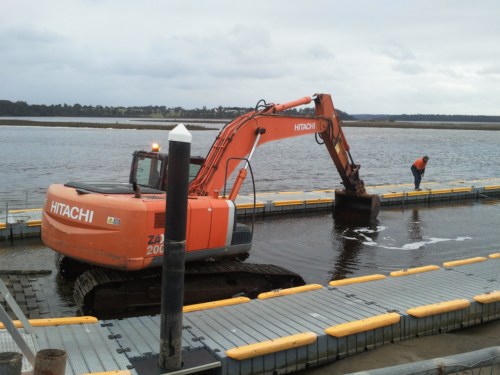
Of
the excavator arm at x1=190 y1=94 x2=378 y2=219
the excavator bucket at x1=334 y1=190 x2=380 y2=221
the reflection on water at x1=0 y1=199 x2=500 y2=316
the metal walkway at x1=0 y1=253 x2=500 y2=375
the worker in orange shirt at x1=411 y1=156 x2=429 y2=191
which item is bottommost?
the reflection on water at x1=0 y1=199 x2=500 y2=316

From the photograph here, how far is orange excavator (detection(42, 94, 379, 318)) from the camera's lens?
7848mm

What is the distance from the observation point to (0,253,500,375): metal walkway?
5.99 metres

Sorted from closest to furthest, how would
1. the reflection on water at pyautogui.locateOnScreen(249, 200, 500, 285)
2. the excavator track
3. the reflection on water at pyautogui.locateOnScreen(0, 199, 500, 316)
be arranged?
the excavator track, the reflection on water at pyautogui.locateOnScreen(0, 199, 500, 316), the reflection on water at pyautogui.locateOnScreen(249, 200, 500, 285)

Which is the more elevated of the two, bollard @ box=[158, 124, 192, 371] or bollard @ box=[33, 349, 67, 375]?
bollard @ box=[158, 124, 192, 371]

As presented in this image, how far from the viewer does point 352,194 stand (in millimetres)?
17391

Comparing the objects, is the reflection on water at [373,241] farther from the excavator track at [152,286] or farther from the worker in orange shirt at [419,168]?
the worker in orange shirt at [419,168]

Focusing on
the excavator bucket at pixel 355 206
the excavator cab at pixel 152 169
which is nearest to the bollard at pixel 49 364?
the excavator cab at pixel 152 169

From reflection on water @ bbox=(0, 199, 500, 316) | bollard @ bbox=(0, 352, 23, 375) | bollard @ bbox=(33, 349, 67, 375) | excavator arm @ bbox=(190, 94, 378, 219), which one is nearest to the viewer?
bollard @ bbox=(0, 352, 23, 375)

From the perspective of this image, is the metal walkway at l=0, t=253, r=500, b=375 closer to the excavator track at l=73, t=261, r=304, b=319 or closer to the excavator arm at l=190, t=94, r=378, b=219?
the excavator track at l=73, t=261, r=304, b=319

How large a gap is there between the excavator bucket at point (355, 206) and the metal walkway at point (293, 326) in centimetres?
782

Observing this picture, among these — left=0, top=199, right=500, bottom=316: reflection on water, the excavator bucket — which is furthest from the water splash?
the excavator bucket

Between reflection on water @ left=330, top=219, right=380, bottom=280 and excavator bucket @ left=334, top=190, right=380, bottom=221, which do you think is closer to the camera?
reflection on water @ left=330, top=219, right=380, bottom=280

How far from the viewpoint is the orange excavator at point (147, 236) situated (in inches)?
309

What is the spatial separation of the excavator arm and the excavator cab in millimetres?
505
